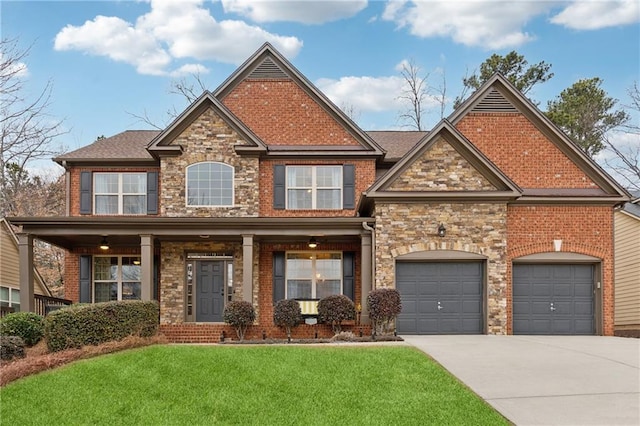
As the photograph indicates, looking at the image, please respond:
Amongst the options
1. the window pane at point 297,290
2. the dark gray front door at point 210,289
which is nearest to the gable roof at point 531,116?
the window pane at point 297,290

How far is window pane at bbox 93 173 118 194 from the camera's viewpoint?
1919cm

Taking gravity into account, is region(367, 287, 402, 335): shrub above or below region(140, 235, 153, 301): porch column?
below

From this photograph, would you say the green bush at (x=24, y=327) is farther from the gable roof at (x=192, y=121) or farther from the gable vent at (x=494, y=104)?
the gable vent at (x=494, y=104)

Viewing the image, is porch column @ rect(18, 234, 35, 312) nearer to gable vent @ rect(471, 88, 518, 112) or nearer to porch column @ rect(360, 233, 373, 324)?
porch column @ rect(360, 233, 373, 324)

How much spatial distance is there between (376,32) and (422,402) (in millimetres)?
17216

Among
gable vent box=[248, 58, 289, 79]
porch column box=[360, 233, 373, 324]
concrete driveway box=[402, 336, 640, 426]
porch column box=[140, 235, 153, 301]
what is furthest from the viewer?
gable vent box=[248, 58, 289, 79]

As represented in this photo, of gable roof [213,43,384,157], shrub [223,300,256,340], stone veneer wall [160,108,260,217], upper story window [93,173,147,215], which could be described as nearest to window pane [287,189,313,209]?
stone veneer wall [160,108,260,217]

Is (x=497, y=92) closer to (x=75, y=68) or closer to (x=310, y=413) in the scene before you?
(x=310, y=413)

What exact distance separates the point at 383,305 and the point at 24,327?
8.35 meters

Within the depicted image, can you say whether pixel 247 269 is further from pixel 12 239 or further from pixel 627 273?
pixel 627 273

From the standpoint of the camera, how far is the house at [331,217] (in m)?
16.0

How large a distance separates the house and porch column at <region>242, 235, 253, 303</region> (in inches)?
1.6

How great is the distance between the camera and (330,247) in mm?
18719

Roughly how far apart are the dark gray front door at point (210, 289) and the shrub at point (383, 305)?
5.64 meters
